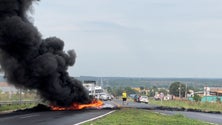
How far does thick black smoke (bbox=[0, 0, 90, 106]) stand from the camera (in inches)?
1407

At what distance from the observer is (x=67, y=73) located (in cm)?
4138

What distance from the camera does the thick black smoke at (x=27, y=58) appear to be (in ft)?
117

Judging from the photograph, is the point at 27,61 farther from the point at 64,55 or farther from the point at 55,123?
the point at 55,123

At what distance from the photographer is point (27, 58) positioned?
37.3 m

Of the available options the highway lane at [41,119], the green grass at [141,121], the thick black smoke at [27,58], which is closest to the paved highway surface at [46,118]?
the highway lane at [41,119]

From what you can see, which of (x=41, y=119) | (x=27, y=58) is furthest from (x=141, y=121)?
(x=27, y=58)

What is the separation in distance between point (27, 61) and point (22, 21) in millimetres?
3323

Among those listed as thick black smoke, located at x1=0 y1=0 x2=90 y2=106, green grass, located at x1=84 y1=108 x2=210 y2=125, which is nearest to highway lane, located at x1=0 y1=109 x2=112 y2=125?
green grass, located at x1=84 y1=108 x2=210 y2=125

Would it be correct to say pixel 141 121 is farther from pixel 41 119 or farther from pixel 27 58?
pixel 27 58

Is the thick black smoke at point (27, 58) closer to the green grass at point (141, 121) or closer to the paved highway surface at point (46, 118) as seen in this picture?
the paved highway surface at point (46, 118)

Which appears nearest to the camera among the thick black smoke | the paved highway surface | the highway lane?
the highway lane

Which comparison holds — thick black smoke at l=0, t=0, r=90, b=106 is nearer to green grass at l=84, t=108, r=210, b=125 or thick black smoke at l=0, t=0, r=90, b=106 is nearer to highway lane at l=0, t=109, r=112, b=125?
highway lane at l=0, t=109, r=112, b=125

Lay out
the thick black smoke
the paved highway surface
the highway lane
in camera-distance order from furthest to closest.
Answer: the thick black smoke < the paved highway surface < the highway lane

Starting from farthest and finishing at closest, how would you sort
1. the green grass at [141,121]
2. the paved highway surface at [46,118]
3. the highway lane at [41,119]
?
the green grass at [141,121] → the paved highway surface at [46,118] → the highway lane at [41,119]
